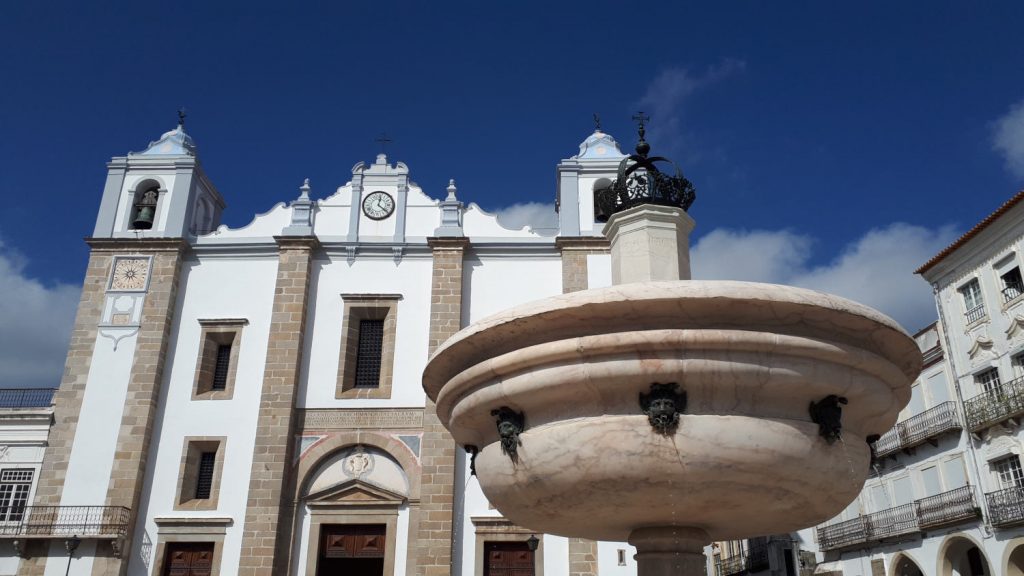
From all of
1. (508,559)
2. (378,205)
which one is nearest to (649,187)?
(508,559)

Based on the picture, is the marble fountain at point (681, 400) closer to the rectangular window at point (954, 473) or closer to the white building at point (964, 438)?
the white building at point (964, 438)

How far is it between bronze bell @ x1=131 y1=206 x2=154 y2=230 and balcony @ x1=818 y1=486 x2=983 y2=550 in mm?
20652

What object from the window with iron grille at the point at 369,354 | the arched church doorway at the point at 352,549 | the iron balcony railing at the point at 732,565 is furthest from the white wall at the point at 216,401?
the iron balcony railing at the point at 732,565

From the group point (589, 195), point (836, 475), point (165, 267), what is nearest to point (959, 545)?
point (589, 195)

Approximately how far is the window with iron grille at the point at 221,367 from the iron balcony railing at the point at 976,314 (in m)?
18.1

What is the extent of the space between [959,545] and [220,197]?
69.8ft

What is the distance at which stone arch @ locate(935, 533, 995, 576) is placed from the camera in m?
20.2

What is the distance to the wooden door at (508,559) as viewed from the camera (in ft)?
53.0

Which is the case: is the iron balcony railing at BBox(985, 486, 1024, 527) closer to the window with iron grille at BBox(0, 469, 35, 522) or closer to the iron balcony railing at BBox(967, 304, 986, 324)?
the iron balcony railing at BBox(967, 304, 986, 324)

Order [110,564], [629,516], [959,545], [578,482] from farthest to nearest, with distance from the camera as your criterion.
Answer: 1. [959,545]
2. [110,564]
3. [629,516]
4. [578,482]

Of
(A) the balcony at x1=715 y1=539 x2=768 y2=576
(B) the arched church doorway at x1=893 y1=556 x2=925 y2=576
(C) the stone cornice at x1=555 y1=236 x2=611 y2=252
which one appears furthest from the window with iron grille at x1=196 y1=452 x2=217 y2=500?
(A) the balcony at x1=715 y1=539 x2=768 y2=576

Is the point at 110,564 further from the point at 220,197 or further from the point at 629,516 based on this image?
the point at 629,516

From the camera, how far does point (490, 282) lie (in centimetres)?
1872

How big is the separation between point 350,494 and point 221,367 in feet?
14.5
